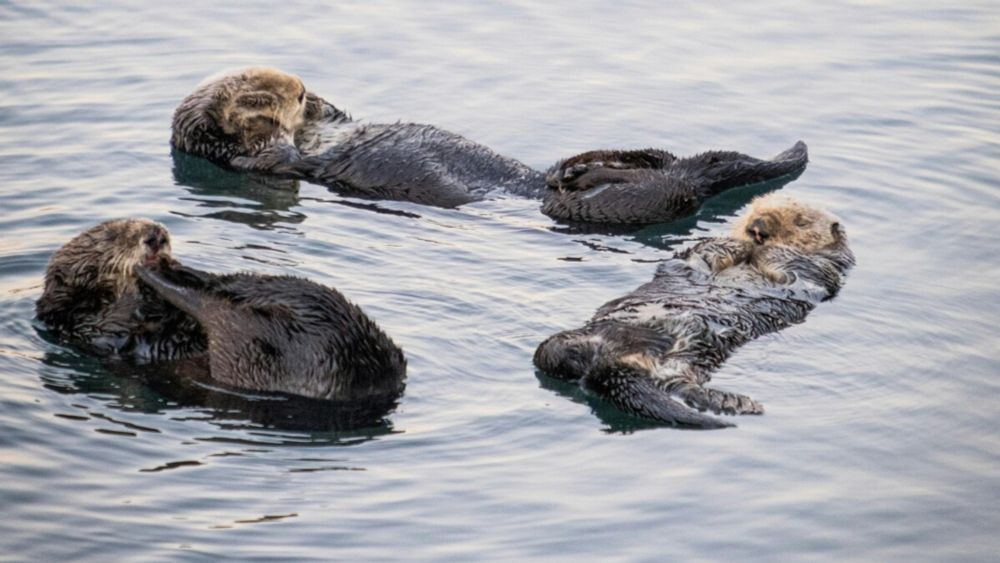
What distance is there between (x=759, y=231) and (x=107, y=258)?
341 centimetres

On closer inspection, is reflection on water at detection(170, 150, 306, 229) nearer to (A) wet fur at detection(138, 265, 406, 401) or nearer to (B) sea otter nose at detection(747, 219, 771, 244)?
(A) wet fur at detection(138, 265, 406, 401)

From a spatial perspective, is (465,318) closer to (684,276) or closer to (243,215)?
(684,276)

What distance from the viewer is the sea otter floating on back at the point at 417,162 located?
838 cm

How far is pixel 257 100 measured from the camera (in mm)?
8969

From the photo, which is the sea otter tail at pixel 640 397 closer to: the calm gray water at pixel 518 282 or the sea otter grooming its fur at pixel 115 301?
the calm gray water at pixel 518 282

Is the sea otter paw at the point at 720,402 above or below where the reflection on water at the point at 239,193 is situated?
below

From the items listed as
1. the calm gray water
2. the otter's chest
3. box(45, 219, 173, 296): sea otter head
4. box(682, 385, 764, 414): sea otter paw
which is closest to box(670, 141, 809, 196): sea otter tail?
the calm gray water

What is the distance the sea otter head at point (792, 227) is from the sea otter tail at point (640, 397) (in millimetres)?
2001

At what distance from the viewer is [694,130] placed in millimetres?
9891

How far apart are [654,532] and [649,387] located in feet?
2.65

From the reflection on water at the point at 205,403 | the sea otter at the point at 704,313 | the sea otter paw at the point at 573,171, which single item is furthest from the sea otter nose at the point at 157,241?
the sea otter paw at the point at 573,171

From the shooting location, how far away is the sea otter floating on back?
8.38 meters

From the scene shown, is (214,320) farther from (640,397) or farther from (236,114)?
(236,114)

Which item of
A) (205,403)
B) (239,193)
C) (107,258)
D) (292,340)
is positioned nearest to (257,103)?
(239,193)
